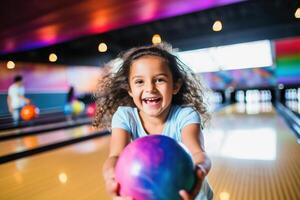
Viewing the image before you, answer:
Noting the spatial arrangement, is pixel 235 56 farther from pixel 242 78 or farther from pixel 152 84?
pixel 152 84

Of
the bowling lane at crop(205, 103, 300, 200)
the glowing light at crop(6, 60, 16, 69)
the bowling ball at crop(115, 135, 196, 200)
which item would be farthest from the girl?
the glowing light at crop(6, 60, 16, 69)

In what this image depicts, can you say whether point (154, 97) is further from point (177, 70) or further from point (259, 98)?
point (259, 98)

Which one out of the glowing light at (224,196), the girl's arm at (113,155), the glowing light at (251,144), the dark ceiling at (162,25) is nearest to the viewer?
the girl's arm at (113,155)

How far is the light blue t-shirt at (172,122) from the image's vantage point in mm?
1103

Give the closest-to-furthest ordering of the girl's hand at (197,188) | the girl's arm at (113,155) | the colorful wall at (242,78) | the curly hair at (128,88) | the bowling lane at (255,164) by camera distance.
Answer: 1. the girl's hand at (197,188)
2. the girl's arm at (113,155)
3. the curly hair at (128,88)
4. the bowling lane at (255,164)
5. the colorful wall at (242,78)

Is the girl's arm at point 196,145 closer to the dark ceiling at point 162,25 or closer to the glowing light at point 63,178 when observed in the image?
the glowing light at point 63,178

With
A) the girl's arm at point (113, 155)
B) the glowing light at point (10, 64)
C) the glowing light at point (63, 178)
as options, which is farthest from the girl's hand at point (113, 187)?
the glowing light at point (10, 64)

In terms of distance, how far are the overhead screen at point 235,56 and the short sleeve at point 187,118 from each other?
779 cm

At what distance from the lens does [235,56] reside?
361 inches

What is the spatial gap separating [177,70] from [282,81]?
930 centimetres

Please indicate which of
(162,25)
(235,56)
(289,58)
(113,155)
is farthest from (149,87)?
(289,58)

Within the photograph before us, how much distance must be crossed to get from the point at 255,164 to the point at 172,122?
1583mm

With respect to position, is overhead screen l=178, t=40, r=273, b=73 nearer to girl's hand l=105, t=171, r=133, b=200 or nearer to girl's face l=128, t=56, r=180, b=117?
girl's face l=128, t=56, r=180, b=117

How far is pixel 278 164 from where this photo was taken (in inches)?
93.4
